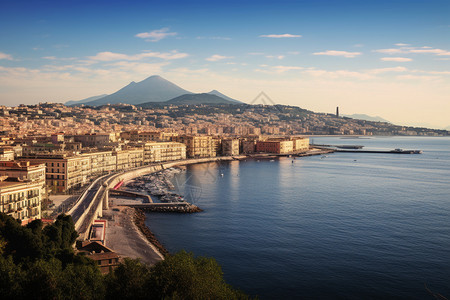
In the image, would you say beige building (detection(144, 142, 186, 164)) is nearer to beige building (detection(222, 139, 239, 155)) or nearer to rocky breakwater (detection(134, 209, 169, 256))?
beige building (detection(222, 139, 239, 155))

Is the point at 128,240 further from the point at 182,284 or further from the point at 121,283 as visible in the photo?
the point at 182,284

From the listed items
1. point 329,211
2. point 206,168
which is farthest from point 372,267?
point 206,168

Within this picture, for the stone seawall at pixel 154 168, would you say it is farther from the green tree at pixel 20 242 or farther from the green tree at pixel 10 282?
the green tree at pixel 10 282

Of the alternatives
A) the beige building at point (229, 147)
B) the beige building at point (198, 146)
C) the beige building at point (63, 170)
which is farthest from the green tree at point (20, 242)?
the beige building at point (229, 147)

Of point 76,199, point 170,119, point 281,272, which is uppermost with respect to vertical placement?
point 170,119

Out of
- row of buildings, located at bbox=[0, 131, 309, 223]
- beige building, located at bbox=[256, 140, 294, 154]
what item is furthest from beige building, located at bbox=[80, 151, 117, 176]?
beige building, located at bbox=[256, 140, 294, 154]

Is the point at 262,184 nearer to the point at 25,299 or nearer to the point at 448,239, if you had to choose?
the point at 448,239
